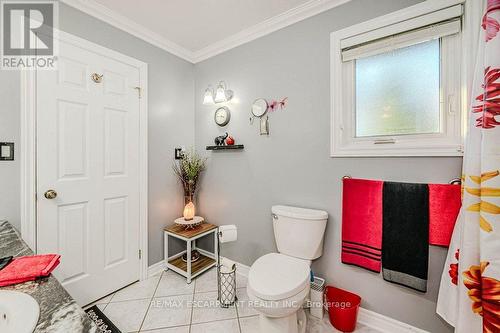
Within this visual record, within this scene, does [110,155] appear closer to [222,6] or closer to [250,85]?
[250,85]

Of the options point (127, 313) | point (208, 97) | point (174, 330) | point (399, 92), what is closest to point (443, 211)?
point (399, 92)

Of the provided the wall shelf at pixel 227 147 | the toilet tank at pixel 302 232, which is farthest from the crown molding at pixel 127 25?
the toilet tank at pixel 302 232

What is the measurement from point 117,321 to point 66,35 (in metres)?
2.11

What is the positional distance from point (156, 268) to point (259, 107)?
190 centimetres

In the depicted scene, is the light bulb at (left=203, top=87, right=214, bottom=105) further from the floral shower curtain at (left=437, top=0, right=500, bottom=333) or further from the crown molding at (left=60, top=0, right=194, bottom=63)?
the floral shower curtain at (left=437, top=0, right=500, bottom=333)

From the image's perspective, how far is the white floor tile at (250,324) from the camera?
1472mm

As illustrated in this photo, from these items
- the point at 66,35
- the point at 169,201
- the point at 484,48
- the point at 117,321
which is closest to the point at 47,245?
the point at 117,321

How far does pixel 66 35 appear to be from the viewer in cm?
156

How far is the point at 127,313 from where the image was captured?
1.61 m

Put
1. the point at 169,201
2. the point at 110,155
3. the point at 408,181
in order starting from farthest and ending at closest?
the point at 169,201 → the point at 110,155 → the point at 408,181

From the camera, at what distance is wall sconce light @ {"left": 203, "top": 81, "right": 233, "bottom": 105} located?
2.19 meters

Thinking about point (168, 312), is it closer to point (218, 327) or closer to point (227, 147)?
point (218, 327)

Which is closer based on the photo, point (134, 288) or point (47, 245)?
point (47, 245)

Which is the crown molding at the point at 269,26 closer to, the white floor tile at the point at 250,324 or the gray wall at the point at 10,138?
the gray wall at the point at 10,138
